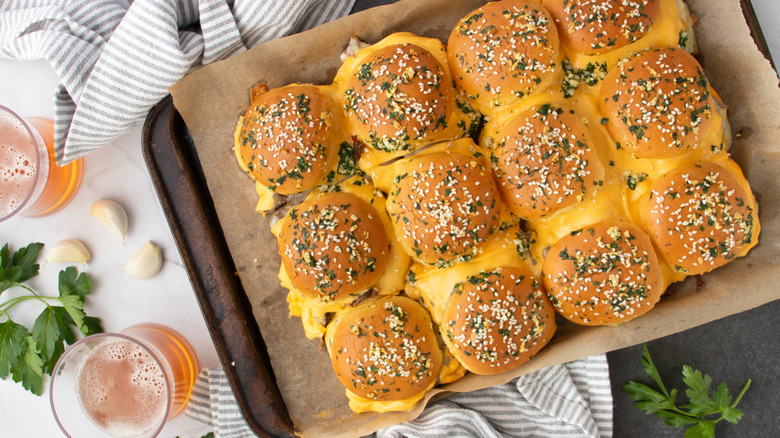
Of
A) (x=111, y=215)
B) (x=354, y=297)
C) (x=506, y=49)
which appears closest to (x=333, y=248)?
(x=354, y=297)

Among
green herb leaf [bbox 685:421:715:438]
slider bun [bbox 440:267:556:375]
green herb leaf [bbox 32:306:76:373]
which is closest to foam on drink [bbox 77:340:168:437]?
green herb leaf [bbox 32:306:76:373]

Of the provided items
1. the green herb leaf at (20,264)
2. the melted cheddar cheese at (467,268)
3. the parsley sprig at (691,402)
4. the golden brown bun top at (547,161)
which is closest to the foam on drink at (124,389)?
the green herb leaf at (20,264)

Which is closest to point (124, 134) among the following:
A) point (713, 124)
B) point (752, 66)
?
point (713, 124)

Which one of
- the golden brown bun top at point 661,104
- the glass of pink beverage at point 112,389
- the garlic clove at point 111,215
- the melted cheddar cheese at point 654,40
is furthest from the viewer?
the garlic clove at point 111,215

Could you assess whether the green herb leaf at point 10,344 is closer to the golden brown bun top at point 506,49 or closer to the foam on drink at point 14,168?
the foam on drink at point 14,168

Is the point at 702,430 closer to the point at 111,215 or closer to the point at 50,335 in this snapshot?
the point at 111,215

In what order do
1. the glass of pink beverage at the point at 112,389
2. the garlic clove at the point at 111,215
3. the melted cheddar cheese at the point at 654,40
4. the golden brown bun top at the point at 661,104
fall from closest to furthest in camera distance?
1. the golden brown bun top at the point at 661,104
2. the melted cheddar cheese at the point at 654,40
3. the glass of pink beverage at the point at 112,389
4. the garlic clove at the point at 111,215
